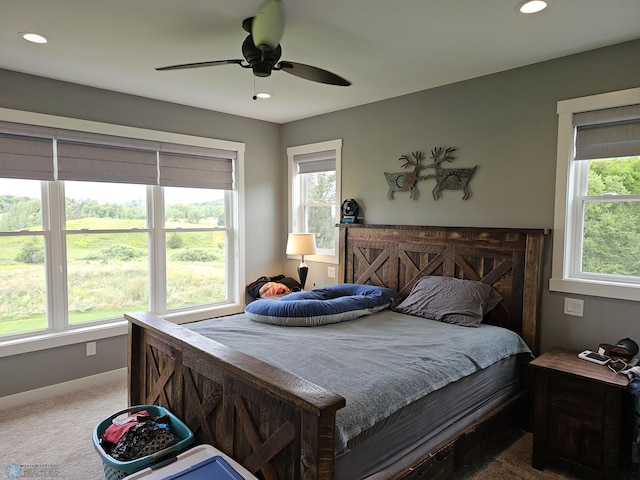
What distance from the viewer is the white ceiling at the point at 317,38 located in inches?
86.7

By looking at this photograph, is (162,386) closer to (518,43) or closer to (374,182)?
(374,182)

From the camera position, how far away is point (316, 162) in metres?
4.71

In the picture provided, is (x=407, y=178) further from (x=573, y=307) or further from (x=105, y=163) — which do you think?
(x=105, y=163)

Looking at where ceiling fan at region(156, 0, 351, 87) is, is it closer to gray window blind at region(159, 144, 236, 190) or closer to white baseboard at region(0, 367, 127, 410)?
gray window blind at region(159, 144, 236, 190)

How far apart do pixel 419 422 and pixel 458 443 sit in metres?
0.39

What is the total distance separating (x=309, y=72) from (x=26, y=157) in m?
2.51

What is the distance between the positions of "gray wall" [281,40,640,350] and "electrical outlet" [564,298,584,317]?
0.10 ft

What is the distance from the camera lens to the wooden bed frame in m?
1.53

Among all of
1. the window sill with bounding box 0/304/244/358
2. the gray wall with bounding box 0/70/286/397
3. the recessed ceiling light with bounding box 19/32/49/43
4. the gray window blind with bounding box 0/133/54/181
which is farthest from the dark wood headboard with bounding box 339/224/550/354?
the recessed ceiling light with bounding box 19/32/49/43

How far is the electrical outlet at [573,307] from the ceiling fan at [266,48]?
7.02 feet

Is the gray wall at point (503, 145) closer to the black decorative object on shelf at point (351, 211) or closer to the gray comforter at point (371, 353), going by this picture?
the black decorative object on shelf at point (351, 211)

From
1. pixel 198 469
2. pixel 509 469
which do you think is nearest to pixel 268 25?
pixel 198 469

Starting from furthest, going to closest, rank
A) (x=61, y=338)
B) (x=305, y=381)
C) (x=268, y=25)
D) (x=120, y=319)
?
(x=120, y=319)
(x=61, y=338)
(x=268, y=25)
(x=305, y=381)

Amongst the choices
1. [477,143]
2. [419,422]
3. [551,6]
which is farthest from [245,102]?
[419,422]
